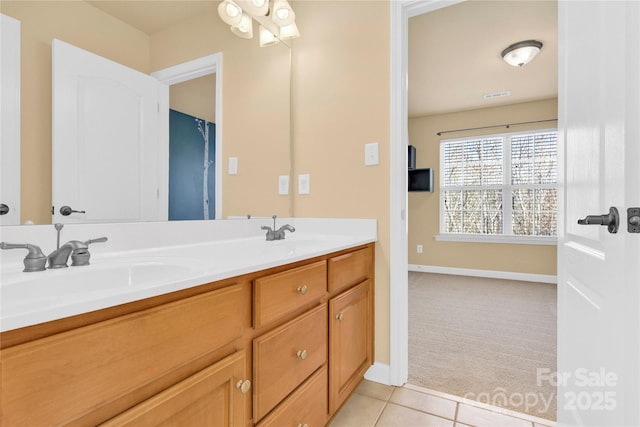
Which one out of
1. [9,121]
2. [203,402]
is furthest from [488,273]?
[9,121]

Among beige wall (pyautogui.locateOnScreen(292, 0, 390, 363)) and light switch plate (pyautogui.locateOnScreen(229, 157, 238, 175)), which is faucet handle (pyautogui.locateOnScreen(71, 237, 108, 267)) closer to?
light switch plate (pyautogui.locateOnScreen(229, 157, 238, 175))

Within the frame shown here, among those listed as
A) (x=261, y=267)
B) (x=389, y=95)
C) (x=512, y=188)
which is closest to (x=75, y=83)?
(x=261, y=267)

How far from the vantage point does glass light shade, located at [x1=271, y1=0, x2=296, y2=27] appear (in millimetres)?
1928

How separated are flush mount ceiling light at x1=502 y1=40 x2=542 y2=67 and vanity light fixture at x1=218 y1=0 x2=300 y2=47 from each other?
6.86 ft

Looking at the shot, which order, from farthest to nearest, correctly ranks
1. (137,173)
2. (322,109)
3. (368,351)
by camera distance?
(322,109) → (368,351) → (137,173)

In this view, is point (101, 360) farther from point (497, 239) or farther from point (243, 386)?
point (497, 239)

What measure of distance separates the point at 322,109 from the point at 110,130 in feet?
3.95

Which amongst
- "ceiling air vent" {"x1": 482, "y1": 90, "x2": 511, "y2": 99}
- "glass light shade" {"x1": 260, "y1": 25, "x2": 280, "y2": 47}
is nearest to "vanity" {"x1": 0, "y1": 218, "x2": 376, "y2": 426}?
"glass light shade" {"x1": 260, "y1": 25, "x2": 280, "y2": 47}

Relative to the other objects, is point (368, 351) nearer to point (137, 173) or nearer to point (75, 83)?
point (137, 173)

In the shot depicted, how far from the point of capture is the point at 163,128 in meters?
1.33

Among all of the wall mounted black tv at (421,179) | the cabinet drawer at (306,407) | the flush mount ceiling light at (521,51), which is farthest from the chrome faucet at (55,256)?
the wall mounted black tv at (421,179)

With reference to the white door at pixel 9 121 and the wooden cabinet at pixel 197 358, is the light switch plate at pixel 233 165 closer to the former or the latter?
the wooden cabinet at pixel 197 358

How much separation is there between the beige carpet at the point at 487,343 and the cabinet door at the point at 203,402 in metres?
1.32

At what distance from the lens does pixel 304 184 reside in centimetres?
205
